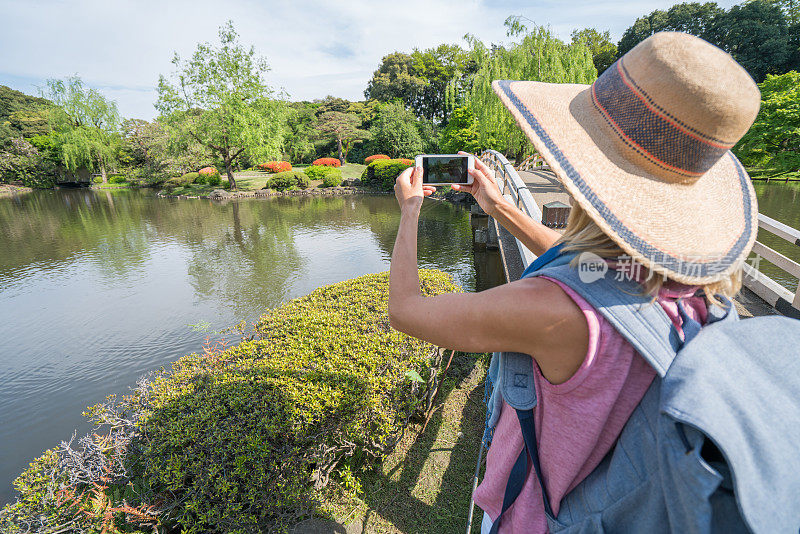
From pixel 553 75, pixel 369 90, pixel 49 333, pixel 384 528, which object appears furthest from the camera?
pixel 369 90

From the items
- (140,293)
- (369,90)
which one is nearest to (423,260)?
(140,293)

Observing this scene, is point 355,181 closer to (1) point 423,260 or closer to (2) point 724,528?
(1) point 423,260

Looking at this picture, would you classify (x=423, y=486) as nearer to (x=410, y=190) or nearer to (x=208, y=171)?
(x=410, y=190)

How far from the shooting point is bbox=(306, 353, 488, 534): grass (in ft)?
9.52

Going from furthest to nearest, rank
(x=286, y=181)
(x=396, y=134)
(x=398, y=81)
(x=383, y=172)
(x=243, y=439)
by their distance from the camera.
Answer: (x=398, y=81) < (x=396, y=134) < (x=286, y=181) < (x=383, y=172) < (x=243, y=439)

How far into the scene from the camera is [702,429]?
1.95ft

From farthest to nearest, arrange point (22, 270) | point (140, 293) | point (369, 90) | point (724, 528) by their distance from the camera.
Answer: point (369, 90) < point (22, 270) < point (140, 293) < point (724, 528)

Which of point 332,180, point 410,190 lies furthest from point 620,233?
point 332,180

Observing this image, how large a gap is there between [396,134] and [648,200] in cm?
3510

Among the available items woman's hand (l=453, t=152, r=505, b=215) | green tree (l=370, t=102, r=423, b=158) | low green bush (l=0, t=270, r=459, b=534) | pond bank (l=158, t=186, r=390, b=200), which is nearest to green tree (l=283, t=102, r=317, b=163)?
green tree (l=370, t=102, r=423, b=158)

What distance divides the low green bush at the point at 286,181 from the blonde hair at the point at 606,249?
2917cm

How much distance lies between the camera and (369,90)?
49125 mm

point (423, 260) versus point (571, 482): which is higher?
point (571, 482)

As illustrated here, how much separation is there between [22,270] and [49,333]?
5.63 meters
